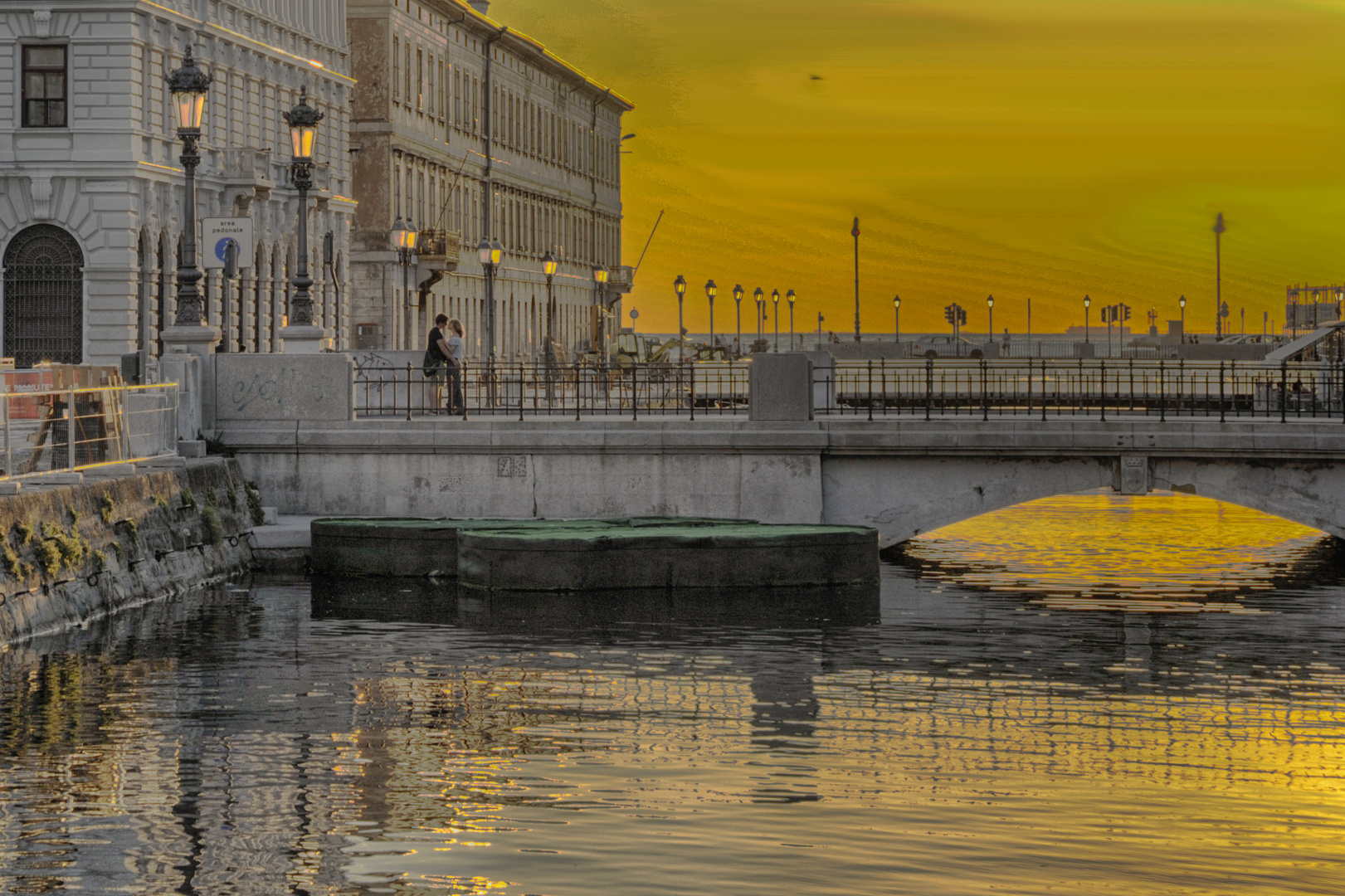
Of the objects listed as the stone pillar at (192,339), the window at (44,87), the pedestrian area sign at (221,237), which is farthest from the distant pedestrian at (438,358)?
the window at (44,87)

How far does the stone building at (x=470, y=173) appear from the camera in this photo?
77.6 meters

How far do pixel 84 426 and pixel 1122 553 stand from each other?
16.7 metres

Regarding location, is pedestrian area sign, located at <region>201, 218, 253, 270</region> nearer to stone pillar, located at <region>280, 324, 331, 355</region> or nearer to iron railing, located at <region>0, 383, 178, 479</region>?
stone pillar, located at <region>280, 324, 331, 355</region>

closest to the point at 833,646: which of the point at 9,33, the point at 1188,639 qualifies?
the point at 1188,639

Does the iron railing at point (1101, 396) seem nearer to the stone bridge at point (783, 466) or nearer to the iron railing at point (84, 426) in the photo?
the stone bridge at point (783, 466)

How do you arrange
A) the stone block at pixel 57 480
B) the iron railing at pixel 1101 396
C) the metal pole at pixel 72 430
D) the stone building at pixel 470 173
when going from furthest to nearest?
1. the stone building at pixel 470 173
2. the iron railing at pixel 1101 396
3. the metal pole at pixel 72 430
4. the stone block at pixel 57 480

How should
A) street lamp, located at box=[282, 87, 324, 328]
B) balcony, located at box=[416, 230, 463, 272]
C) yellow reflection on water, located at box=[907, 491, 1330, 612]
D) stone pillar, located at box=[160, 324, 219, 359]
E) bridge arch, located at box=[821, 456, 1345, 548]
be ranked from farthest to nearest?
balcony, located at box=[416, 230, 463, 272]
street lamp, located at box=[282, 87, 324, 328]
stone pillar, located at box=[160, 324, 219, 359]
bridge arch, located at box=[821, 456, 1345, 548]
yellow reflection on water, located at box=[907, 491, 1330, 612]

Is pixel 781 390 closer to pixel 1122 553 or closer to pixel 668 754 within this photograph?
pixel 1122 553

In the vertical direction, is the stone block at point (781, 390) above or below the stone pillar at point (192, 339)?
below

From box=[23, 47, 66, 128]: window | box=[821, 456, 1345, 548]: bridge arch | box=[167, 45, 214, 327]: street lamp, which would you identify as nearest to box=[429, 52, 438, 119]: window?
box=[23, 47, 66, 128]: window

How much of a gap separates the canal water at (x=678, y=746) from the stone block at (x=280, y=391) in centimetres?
351

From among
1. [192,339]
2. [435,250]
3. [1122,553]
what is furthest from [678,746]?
[435,250]

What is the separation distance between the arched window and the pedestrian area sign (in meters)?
16.9

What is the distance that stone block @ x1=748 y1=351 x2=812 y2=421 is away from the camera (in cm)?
2978
